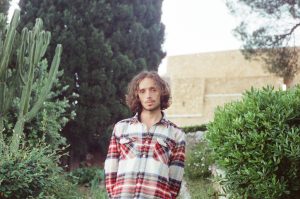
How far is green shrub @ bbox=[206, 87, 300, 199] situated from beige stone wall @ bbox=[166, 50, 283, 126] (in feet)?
42.8

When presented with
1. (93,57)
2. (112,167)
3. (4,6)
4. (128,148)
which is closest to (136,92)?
(128,148)

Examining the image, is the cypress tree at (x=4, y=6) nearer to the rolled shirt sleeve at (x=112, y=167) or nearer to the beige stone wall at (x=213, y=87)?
the beige stone wall at (x=213, y=87)

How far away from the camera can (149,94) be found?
9.75ft

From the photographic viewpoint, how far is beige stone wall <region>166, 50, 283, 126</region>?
57.9ft

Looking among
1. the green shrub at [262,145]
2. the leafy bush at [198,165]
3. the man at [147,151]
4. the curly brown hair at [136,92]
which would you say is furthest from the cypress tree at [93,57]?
the man at [147,151]

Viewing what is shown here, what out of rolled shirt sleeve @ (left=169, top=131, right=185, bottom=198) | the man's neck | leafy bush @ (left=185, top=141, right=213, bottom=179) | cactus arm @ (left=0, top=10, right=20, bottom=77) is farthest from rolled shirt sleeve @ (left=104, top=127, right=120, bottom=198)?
leafy bush @ (left=185, top=141, right=213, bottom=179)

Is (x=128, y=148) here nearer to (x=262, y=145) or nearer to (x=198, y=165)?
(x=262, y=145)

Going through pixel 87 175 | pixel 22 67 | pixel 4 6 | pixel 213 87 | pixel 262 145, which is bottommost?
pixel 87 175

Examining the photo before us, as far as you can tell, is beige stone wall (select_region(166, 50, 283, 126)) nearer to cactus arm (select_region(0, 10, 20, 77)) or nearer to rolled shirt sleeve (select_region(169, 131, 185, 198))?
cactus arm (select_region(0, 10, 20, 77))

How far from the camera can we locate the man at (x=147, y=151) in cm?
277

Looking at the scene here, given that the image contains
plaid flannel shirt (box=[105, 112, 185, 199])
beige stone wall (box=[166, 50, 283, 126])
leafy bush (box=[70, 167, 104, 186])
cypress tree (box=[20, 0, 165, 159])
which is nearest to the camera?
plaid flannel shirt (box=[105, 112, 185, 199])

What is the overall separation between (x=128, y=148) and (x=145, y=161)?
14 centimetres

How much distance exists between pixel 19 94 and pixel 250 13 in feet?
22.6

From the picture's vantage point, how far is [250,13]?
12188 millimetres
